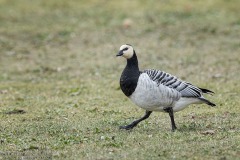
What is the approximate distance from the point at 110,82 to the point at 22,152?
8.06 meters

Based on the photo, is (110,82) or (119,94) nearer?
(119,94)

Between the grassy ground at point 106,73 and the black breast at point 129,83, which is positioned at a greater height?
the black breast at point 129,83

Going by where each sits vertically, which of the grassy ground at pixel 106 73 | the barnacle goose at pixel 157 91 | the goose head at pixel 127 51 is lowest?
the grassy ground at pixel 106 73

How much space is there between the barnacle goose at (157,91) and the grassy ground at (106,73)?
1.49 feet

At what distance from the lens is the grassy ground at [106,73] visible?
9.83 meters

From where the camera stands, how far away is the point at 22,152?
9516mm

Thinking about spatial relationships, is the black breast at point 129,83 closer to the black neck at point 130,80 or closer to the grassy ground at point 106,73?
the black neck at point 130,80

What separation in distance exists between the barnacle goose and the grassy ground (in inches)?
17.9

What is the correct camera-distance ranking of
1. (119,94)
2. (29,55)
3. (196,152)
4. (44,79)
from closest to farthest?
1. (196,152)
2. (119,94)
3. (44,79)
4. (29,55)

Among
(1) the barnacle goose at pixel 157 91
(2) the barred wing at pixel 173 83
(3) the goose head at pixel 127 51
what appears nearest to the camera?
(1) the barnacle goose at pixel 157 91

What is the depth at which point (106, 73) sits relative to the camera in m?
18.8

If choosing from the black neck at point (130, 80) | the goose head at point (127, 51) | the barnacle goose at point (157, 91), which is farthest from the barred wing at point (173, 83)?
the goose head at point (127, 51)

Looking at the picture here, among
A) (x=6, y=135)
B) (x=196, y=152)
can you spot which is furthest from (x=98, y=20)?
(x=196, y=152)

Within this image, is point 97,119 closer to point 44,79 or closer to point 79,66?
point 44,79
